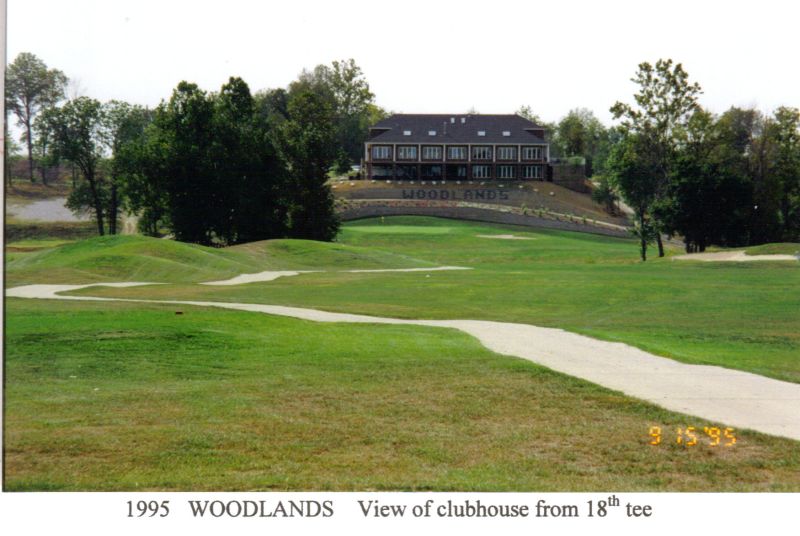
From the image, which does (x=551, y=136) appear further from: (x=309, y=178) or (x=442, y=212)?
(x=309, y=178)

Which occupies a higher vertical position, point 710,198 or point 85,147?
point 85,147

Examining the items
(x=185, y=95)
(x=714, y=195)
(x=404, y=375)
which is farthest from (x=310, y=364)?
(x=185, y=95)

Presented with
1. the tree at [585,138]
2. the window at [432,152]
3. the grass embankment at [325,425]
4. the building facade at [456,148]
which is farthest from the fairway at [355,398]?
the window at [432,152]

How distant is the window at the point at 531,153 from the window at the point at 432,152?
24.2ft

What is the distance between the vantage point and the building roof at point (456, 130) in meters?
78.5

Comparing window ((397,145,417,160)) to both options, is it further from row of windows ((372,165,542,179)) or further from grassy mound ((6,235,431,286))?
grassy mound ((6,235,431,286))

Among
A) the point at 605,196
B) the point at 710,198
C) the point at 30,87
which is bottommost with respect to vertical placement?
the point at 605,196

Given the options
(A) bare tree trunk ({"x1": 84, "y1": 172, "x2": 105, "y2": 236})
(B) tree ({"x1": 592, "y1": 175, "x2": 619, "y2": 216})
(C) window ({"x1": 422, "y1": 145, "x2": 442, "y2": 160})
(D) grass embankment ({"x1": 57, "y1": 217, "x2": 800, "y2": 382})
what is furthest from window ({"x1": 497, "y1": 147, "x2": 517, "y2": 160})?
(A) bare tree trunk ({"x1": 84, "y1": 172, "x2": 105, "y2": 236})

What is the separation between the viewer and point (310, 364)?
1402 centimetres

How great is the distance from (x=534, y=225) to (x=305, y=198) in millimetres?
22559

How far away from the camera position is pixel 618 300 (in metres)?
26.2

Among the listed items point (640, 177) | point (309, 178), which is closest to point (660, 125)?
point (640, 177)

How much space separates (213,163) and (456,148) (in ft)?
113
